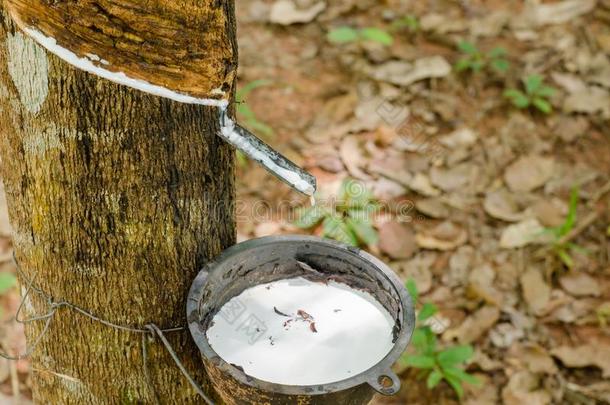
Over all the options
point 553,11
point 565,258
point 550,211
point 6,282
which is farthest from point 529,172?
point 6,282

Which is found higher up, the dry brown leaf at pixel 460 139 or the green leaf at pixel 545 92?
the green leaf at pixel 545 92

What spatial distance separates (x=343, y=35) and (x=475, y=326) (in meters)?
2.10

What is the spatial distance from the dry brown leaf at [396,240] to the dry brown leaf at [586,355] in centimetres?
75

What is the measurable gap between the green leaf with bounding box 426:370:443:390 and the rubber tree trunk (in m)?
1.01

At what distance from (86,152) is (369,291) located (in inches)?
31.3

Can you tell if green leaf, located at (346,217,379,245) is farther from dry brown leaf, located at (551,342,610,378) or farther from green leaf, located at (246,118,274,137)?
dry brown leaf, located at (551,342,610,378)

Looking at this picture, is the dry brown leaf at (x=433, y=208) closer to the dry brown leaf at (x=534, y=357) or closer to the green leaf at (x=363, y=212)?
the green leaf at (x=363, y=212)

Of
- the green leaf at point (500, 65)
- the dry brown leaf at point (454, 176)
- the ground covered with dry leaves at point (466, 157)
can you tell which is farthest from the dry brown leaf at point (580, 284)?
the green leaf at point (500, 65)

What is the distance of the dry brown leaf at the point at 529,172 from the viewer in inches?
141

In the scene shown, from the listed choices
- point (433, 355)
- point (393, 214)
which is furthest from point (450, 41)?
point (433, 355)

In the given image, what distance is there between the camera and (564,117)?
3.98 m

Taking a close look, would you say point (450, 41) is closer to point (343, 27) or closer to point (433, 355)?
point (343, 27)

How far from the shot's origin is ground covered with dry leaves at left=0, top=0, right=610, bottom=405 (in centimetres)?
293

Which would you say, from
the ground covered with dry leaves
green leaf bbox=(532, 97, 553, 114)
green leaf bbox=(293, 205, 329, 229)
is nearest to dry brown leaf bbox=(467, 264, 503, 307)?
the ground covered with dry leaves
